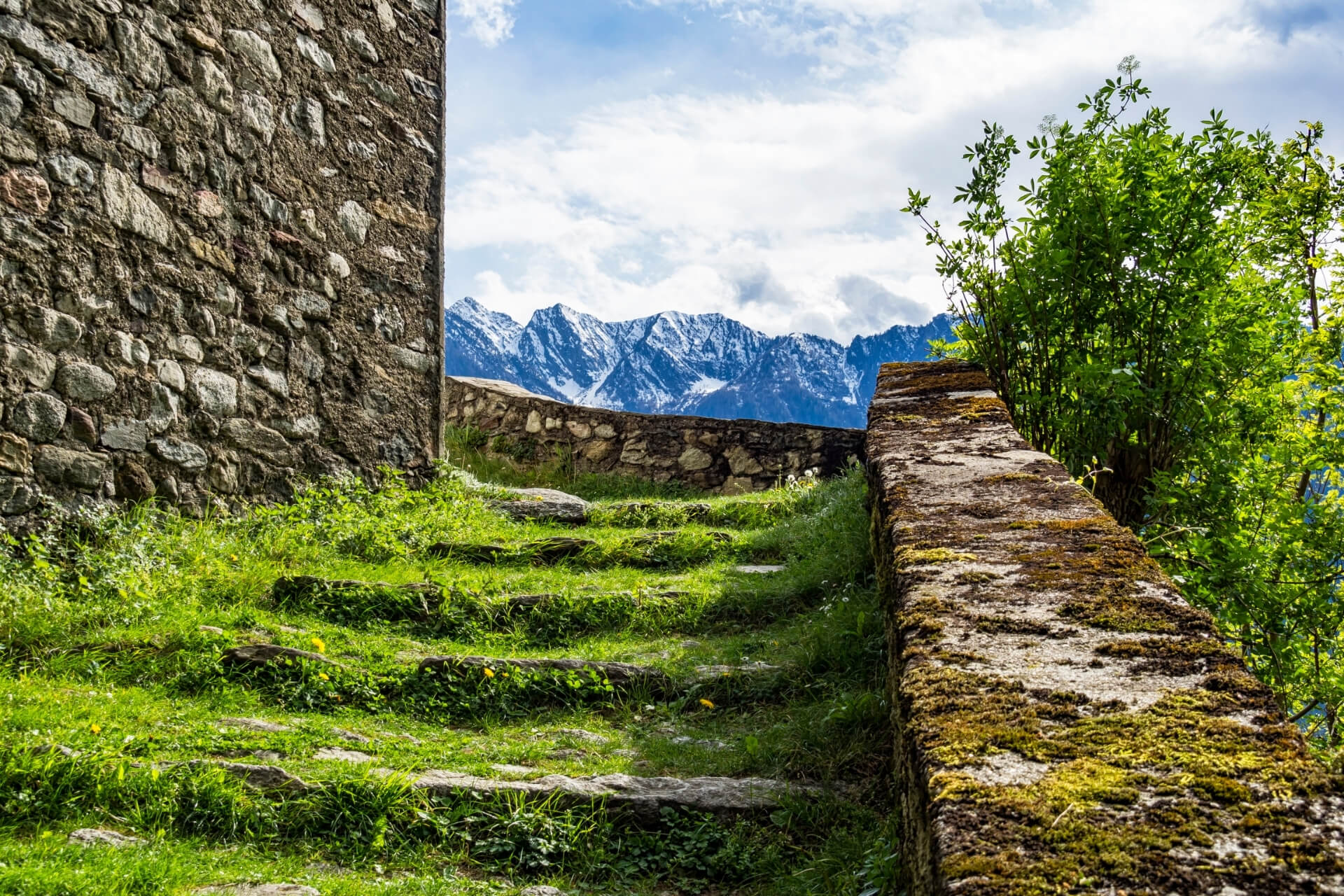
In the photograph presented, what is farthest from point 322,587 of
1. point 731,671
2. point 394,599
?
point 731,671

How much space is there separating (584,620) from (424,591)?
0.74 meters

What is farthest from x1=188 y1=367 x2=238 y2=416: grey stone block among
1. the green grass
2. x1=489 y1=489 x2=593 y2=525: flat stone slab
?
x1=489 y1=489 x2=593 y2=525: flat stone slab

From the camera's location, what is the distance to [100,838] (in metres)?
2.22

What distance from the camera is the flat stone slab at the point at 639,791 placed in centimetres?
253

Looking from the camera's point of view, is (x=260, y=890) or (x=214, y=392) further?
(x=214, y=392)

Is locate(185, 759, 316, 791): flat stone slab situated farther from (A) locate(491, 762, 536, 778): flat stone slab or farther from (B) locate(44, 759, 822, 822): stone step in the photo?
(A) locate(491, 762, 536, 778): flat stone slab

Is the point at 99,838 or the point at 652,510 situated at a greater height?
the point at 652,510

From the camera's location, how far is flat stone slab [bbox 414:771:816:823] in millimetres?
2529

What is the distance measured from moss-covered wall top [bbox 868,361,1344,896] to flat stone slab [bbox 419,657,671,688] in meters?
1.20

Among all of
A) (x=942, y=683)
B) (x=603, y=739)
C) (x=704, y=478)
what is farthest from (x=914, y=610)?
(x=704, y=478)

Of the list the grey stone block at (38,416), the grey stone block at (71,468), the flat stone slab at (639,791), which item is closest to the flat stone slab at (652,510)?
the grey stone block at (71,468)

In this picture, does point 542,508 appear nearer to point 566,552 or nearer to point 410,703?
point 566,552

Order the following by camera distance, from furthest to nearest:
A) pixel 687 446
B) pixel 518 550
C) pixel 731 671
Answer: pixel 687 446
pixel 518 550
pixel 731 671

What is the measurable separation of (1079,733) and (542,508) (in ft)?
17.2
